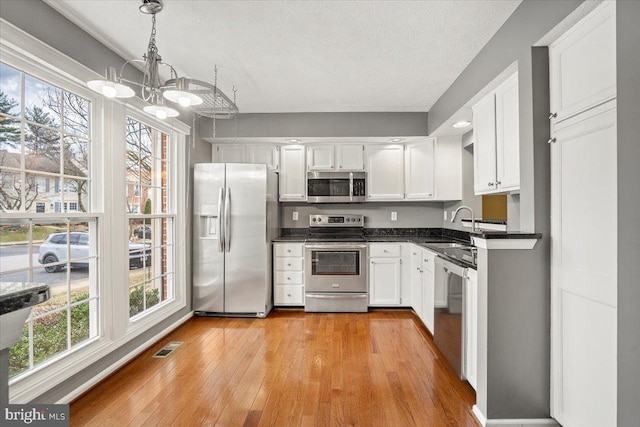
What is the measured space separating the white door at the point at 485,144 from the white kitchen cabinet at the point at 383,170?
1565mm

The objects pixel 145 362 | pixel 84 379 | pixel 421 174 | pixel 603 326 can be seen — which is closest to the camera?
pixel 603 326

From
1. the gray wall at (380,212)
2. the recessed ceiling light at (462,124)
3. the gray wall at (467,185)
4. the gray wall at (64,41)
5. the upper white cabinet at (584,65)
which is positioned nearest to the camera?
the upper white cabinet at (584,65)

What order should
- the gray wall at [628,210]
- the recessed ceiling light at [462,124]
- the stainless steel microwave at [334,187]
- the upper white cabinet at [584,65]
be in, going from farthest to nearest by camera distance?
the stainless steel microwave at [334,187]
the recessed ceiling light at [462,124]
the upper white cabinet at [584,65]
the gray wall at [628,210]

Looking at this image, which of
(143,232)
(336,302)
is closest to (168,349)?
(143,232)

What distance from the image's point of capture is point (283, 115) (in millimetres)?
4293

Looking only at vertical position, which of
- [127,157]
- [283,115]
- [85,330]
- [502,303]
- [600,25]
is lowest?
[85,330]

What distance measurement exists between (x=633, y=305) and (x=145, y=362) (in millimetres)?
3146

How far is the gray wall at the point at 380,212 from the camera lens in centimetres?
482

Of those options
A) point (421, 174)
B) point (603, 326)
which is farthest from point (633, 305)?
point (421, 174)

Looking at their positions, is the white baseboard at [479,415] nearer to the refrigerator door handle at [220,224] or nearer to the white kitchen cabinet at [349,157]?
the refrigerator door handle at [220,224]

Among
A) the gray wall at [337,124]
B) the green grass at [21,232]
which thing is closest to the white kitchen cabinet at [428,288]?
the gray wall at [337,124]

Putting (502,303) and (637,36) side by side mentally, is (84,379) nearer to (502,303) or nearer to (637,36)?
(502,303)

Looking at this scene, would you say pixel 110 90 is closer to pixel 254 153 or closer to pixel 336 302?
pixel 254 153

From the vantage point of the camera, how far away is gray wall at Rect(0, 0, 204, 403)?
1828mm
